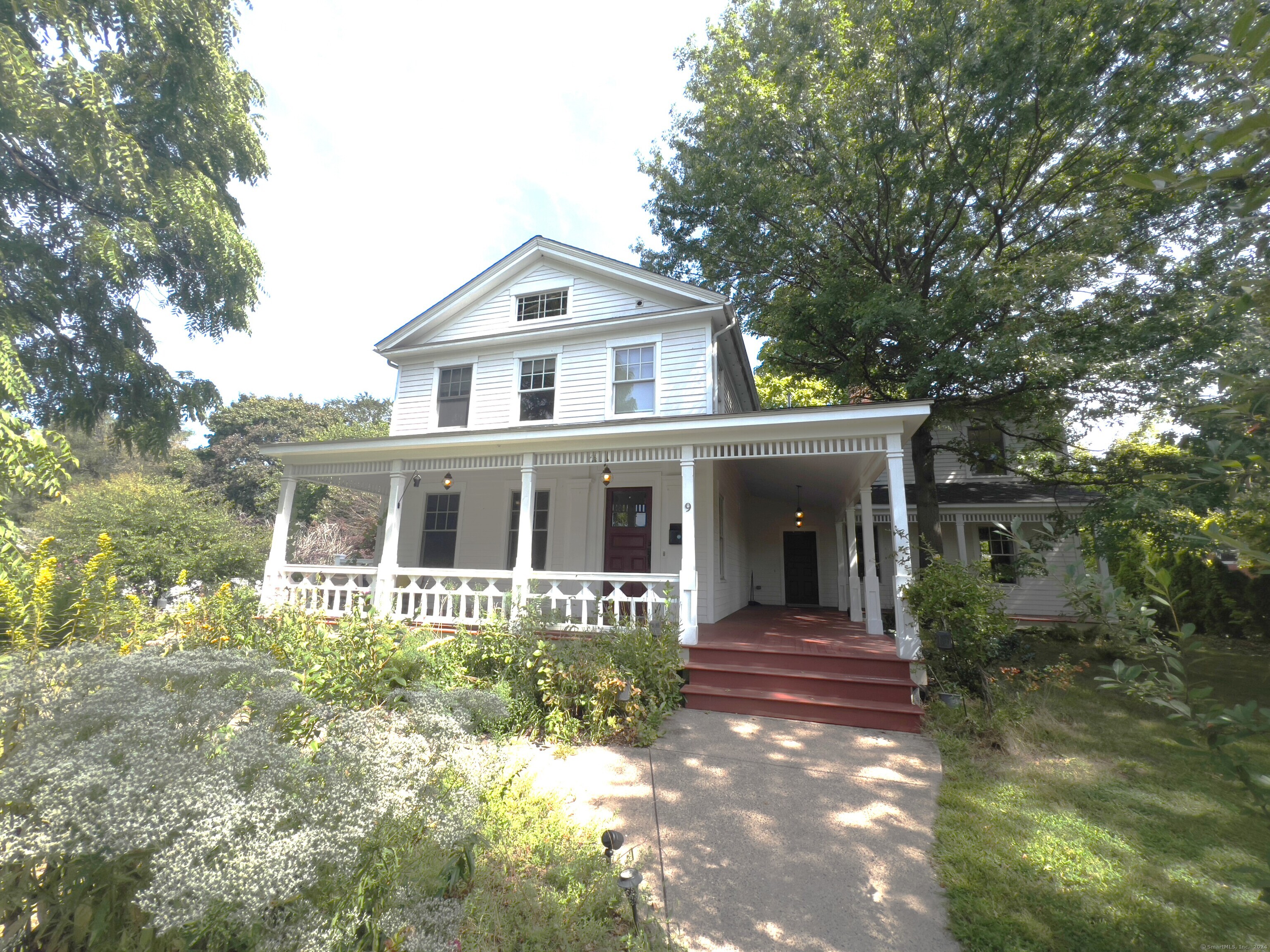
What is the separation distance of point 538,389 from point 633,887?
9.70 metres

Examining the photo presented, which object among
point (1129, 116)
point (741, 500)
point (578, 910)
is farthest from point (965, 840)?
point (1129, 116)

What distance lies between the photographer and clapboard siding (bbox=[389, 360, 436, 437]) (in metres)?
12.1

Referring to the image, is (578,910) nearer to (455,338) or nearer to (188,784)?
(188,784)

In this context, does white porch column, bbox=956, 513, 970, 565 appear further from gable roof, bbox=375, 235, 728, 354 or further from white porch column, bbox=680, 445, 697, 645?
white porch column, bbox=680, 445, 697, 645

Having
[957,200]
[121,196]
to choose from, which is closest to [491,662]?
[957,200]

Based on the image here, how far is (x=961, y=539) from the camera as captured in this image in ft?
49.7

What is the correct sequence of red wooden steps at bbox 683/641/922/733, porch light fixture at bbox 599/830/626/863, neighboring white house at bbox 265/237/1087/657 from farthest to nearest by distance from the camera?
neighboring white house at bbox 265/237/1087/657
red wooden steps at bbox 683/641/922/733
porch light fixture at bbox 599/830/626/863

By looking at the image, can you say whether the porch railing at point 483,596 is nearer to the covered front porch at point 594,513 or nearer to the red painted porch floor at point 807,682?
the covered front porch at point 594,513

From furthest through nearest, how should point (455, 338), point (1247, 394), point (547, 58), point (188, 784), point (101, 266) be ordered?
point (101, 266)
point (455, 338)
point (547, 58)
point (188, 784)
point (1247, 394)

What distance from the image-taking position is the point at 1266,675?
8062mm

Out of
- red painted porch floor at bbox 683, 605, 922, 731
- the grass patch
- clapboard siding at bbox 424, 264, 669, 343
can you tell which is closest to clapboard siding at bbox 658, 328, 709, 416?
clapboard siding at bbox 424, 264, 669, 343

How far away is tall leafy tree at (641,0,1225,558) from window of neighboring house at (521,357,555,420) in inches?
211

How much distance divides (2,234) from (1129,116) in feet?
85.1

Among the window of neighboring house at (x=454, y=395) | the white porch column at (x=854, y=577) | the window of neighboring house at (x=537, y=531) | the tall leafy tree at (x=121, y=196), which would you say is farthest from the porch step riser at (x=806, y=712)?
the tall leafy tree at (x=121, y=196)
